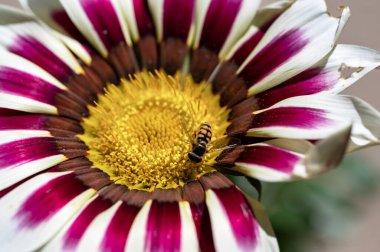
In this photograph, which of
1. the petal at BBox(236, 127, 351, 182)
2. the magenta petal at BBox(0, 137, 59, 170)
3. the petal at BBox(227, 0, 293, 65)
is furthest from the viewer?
the petal at BBox(227, 0, 293, 65)

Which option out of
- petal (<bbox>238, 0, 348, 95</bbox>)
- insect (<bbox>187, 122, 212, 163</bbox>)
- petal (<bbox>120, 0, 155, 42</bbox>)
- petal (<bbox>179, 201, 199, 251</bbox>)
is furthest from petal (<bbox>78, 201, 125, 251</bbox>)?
petal (<bbox>120, 0, 155, 42</bbox>)

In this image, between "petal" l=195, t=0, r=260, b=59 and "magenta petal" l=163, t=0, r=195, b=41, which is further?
"magenta petal" l=163, t=0, r=195, b=41

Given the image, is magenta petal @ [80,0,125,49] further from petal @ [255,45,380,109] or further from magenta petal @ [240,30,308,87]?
petal @ [255,45,380,109]

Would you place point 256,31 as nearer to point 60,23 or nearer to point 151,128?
point 151,128

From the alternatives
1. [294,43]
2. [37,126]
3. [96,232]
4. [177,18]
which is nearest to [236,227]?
[96,232]

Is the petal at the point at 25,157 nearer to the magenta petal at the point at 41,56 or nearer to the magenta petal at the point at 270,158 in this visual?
the magenta petal at the point at 41,56

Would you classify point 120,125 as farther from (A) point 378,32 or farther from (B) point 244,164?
(A) point 378,32

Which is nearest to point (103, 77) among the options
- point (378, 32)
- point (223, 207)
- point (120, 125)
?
point (120, 125)
